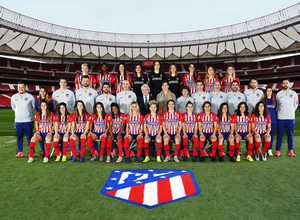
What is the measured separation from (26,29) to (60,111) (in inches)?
853

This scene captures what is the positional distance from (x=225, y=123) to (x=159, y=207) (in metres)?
2.87

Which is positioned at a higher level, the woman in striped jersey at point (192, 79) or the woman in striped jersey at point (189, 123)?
the woman in striped jersey at point (192, 79)

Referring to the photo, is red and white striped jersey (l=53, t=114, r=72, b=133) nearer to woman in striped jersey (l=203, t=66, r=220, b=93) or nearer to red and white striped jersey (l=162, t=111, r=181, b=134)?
red and white striped jersey (l=162, t=111, r=181, b=134)

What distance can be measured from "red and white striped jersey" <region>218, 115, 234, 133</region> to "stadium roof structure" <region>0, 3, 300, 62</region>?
2127 centimetres

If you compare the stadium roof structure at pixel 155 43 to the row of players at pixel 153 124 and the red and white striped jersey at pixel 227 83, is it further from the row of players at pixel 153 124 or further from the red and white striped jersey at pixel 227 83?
the row of players at pixel 153 124

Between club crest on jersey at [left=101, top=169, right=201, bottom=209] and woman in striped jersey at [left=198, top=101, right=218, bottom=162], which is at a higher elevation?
woman in striped jersey at [left=198, top=101, right=218, bottom=162]

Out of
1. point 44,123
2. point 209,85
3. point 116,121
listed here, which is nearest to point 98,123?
point 116,121

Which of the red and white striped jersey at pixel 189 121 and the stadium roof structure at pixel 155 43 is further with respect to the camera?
the stadium roof structure at pixel 155 43

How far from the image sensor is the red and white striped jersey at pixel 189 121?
4.35 metres

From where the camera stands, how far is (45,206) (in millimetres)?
2340

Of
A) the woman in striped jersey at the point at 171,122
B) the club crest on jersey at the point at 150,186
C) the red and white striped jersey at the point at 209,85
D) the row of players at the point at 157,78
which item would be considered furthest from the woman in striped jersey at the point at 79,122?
the red and white striped jersey at the point at 209,85

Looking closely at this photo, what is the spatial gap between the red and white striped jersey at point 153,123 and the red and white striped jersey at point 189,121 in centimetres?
60

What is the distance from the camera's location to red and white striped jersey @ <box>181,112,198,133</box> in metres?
4.35

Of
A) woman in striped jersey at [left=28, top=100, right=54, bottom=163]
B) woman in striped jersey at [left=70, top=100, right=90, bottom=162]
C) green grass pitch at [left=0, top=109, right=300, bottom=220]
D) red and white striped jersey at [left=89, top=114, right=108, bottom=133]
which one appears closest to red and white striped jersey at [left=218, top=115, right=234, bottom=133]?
green grass pitch at [left=0, top=109, right=300, bottom=220]
